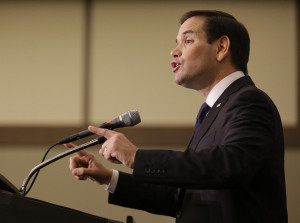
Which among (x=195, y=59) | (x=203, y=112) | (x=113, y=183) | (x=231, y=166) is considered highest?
(x=195, y=59)

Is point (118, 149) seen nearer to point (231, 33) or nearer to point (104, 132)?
point (104, 132)

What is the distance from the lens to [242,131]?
137 centimetres

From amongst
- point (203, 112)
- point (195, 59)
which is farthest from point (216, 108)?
point (195, 59)

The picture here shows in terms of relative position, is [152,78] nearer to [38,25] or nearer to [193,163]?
[38,25]

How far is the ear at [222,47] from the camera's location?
5.96 ft

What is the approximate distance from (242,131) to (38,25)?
8.23 ft

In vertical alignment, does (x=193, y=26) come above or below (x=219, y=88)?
above

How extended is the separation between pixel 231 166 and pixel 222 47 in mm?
672

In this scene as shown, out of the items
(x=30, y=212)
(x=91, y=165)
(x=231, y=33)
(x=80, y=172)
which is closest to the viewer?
(x=30, y=212)

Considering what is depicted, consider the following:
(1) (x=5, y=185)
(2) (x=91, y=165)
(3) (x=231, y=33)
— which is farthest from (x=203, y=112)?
(1) (x=5, y=185)

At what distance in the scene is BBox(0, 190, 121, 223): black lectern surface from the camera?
4.11 feet

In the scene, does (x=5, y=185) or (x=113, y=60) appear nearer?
(x=5, y=185)

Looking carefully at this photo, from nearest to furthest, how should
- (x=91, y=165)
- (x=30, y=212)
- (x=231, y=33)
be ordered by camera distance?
1. (x=30, y=212)
2. (x=91, y=165)
3. (x=231, y=33)

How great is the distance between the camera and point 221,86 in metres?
1.77
